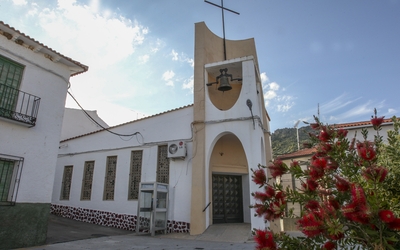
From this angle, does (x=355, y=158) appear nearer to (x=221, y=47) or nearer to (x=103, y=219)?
(x=221, y=47)

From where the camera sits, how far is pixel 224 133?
9.70 metres

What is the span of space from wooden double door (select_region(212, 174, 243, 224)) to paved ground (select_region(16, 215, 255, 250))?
40.3 inches


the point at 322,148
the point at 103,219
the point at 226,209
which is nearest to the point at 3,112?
the point at 103,219

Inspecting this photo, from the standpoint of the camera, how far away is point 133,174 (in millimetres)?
11430

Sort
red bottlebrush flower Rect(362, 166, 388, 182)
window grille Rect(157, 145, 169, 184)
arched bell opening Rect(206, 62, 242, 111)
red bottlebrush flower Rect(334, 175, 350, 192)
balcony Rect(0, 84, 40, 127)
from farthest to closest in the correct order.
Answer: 1. window grille Rect(157, 145, 169, 184)
2. arched bell opening Rect(206, 62, 242, 111)
3. balcony Rect(0, 84, 40, 127)
4. red bottlebrush flower Rect(334, 175, 350, 192)
5. red bottlebrush flower Rect(362, 166, 388, 182)

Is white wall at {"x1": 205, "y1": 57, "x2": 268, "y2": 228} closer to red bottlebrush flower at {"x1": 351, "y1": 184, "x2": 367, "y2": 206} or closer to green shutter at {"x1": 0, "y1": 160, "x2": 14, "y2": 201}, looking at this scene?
green shutter at {"x1": 0, "y1": 160, "x2": 14, "y2": 201}

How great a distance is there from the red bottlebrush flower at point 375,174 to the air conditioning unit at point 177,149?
844 centimetres

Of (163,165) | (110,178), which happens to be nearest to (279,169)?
(163,165)

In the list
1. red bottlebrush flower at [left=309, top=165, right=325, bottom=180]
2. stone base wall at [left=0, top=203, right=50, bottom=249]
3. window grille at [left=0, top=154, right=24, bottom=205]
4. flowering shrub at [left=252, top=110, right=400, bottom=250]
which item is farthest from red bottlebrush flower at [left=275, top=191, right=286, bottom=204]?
window grille at [left=0, top=154, right=24, bottom=205]

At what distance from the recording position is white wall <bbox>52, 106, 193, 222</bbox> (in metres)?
10.1

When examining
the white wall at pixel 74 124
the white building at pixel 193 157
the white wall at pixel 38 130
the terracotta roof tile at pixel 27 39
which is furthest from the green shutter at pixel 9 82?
the white wall at pixel 74 124

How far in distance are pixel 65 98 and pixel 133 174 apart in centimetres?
464

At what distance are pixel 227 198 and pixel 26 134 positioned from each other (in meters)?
7.71

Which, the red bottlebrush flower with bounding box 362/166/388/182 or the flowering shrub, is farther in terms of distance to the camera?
the red bottlebrush flower with bounding box 362/166/388/182
